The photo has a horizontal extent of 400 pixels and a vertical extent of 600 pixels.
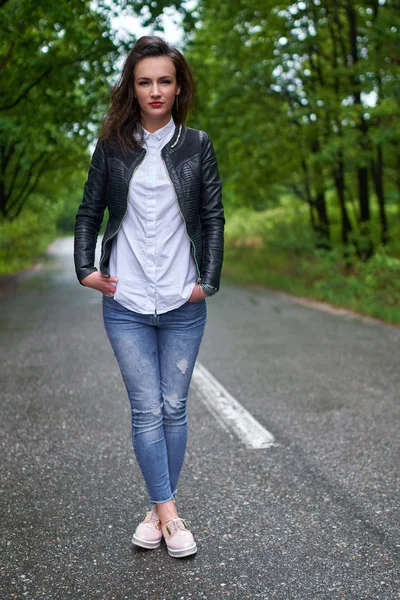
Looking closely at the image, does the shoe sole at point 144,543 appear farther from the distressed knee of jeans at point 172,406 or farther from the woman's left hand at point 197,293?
the woman's left hand at point 197,293

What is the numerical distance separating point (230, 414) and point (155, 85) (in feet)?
10.5

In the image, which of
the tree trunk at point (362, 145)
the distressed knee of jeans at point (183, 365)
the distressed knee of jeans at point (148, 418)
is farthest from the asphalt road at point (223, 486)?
the tree trunk at point (362, 145)

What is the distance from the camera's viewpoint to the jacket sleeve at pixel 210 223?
3.20m

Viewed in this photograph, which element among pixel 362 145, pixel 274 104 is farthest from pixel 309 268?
pixel 274 104

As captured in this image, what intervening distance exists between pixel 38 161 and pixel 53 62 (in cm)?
1491

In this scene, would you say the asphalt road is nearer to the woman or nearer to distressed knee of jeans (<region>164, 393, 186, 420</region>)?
the woman

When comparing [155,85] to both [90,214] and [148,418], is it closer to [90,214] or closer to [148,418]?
[90,214]

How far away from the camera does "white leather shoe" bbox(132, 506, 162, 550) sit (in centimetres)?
331

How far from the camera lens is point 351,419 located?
555cm

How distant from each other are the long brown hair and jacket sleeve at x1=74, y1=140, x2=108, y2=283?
3.8 inches

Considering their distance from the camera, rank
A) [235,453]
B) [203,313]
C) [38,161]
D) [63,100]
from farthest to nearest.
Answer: [38,161]
[63,100]
[235,453]
[203,313]

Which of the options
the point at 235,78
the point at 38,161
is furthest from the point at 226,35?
the point at 38,161

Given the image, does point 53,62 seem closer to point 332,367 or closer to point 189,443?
point 332,367

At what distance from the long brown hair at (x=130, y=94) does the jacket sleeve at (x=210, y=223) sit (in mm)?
313
